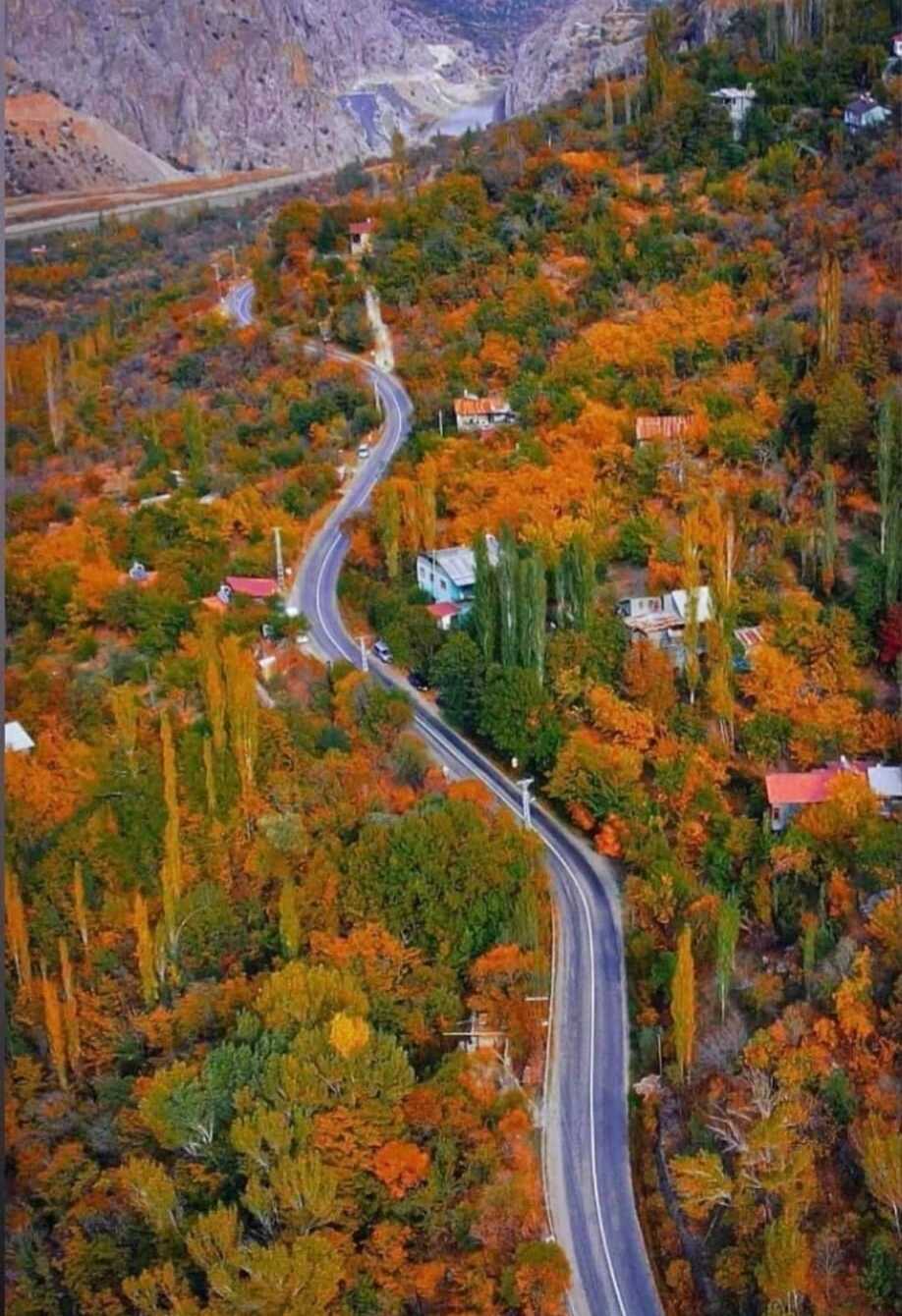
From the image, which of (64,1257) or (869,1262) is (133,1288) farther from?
(869,1262)

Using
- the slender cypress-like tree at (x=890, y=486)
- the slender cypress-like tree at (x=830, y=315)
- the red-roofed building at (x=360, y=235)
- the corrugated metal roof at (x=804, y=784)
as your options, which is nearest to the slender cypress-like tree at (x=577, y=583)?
the corrugated metal roof at (x=804, y=784)

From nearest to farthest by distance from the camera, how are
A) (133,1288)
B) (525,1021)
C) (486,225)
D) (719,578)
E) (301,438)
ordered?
(133,1288)
(525,1021)
(719,578)
(301,438)
(486,225)

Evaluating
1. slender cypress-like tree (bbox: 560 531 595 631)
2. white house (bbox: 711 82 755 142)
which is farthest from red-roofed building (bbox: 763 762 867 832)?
white house (bbox: 711 82 755 142)

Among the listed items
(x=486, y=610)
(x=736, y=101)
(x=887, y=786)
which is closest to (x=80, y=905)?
(x=486, y=610)

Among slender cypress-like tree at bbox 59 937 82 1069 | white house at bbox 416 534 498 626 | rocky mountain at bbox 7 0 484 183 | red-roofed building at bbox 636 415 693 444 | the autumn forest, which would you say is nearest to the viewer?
the autumn forest

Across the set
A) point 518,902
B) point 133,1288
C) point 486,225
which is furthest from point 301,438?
point 133,1288

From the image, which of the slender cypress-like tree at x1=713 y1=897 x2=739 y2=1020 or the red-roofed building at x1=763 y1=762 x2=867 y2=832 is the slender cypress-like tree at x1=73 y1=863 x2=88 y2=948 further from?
the red-roofed building at x1=763 y1=762 x2=867 y2=832

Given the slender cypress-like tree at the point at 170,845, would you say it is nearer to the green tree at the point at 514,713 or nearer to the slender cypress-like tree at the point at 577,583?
the green tree at the point at 514,713

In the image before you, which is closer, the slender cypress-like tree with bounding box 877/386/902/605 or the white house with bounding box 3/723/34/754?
the white house with bounding box 3/723/34/754
